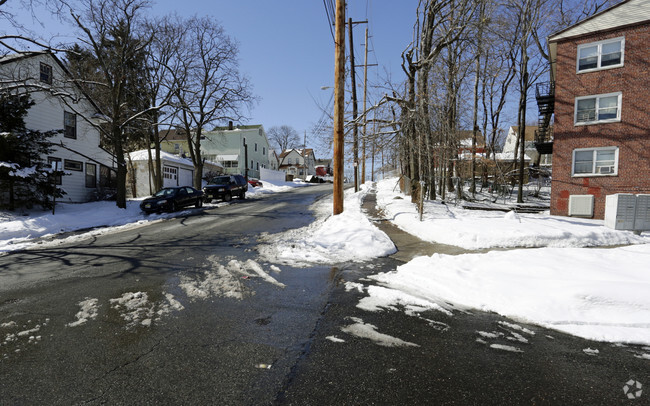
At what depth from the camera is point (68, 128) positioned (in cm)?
2073

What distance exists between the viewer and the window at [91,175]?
855 inches

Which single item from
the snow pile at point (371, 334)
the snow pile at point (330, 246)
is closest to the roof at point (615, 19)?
the snow pile at point (330, 246)

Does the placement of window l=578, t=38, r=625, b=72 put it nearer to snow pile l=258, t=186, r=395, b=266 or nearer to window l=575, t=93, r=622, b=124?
window l=575, t=93, r=622, b=124

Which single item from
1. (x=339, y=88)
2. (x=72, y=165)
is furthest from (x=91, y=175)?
(x=339, y=88)

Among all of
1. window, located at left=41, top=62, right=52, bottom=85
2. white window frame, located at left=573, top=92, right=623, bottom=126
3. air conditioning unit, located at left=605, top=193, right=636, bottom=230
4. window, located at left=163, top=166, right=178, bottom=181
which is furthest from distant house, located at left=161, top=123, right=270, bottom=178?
air conditioning unit, located at left=605, top=193, right=636, bottom=230

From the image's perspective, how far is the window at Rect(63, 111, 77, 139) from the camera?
2044 centimetres

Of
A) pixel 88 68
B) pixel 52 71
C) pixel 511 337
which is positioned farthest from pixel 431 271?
pixel 88 68

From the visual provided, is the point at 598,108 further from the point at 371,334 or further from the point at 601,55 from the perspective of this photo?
the point at 371,334

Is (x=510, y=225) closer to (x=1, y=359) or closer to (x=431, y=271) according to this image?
(x=431, y=271)

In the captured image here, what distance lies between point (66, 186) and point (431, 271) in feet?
73.1

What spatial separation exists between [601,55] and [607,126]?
3673 mm

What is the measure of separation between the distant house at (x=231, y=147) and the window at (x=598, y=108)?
1656 inches

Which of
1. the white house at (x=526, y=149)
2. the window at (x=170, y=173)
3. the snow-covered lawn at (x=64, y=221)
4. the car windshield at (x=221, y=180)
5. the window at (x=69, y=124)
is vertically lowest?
the snow-covered lawn at (x=64, y=221)

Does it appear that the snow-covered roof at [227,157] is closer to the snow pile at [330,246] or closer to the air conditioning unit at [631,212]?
the snow pile at [330,246]
